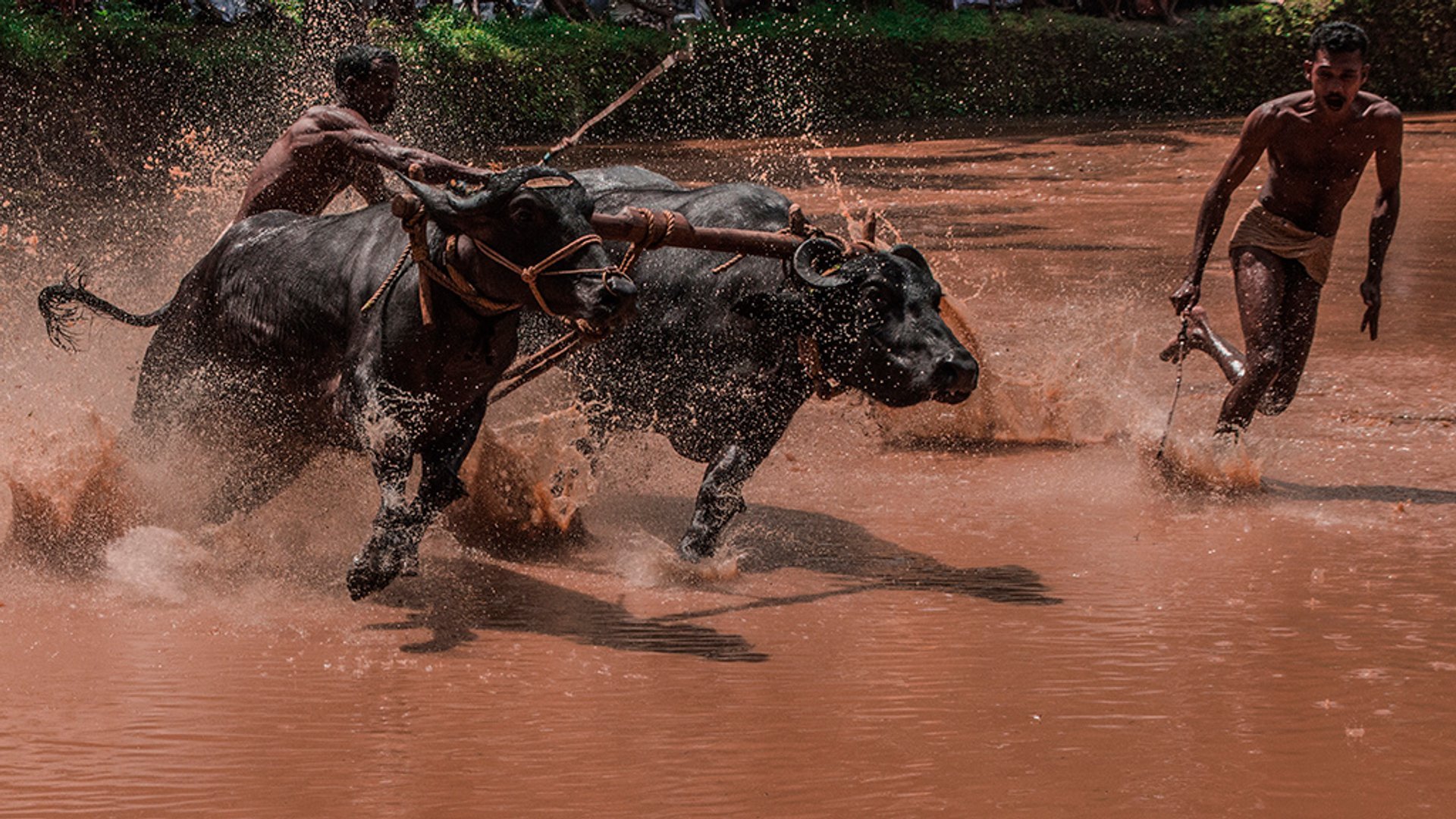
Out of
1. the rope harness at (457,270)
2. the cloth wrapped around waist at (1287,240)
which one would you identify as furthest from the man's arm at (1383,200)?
the rope harness at (457,270)

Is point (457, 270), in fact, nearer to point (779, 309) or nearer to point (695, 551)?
point (779, 309)

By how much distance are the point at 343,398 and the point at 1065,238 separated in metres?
8.82

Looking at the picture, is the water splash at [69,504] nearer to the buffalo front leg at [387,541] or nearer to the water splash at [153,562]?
the water splash at [153,562]

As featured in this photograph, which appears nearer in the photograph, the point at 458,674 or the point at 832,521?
the point at 458,674

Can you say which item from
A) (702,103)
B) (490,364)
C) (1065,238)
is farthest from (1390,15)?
(490,364)

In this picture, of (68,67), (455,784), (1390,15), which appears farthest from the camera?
(1390,15)

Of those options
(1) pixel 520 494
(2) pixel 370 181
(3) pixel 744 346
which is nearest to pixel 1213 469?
(3) pixel 744 346

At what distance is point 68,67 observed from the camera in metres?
17.3

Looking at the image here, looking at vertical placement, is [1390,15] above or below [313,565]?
above

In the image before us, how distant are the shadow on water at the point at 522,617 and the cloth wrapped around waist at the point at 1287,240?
3.19m

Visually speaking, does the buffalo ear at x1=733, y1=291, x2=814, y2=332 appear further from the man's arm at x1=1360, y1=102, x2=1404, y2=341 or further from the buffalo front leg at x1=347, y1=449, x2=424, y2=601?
the man's arm at x1=1360, y1=102, x2=1404, y2=341

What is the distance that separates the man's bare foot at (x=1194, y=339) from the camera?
7.65m

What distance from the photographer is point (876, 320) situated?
608 centimetres

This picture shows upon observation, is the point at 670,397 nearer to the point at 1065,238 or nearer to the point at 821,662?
the point at 821,662
